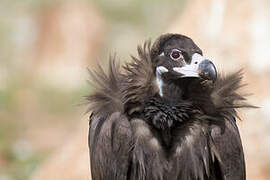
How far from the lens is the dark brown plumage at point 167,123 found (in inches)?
295

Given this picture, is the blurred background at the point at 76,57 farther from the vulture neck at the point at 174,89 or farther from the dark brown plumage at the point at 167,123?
the vulture neck at the point at 174,89

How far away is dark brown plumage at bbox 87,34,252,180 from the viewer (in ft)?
24.6

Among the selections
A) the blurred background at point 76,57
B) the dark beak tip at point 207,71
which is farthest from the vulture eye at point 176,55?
the blurred background at point 76,57

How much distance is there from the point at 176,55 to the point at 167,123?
1.96 ft

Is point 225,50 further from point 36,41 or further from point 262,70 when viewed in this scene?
point 36,41

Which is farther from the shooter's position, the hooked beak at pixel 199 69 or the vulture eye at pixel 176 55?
the vulture eye at pixel 176 55

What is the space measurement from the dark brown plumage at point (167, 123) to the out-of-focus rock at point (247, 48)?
2758 mm

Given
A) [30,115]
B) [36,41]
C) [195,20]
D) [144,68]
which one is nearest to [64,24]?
[36,41]

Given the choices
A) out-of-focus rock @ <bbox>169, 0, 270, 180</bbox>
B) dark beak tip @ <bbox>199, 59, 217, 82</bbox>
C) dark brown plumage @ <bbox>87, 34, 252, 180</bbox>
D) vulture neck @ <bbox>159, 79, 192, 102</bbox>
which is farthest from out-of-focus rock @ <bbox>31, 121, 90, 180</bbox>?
dark beak tip @ <bbox>199, 59, 217, 82</bbox>

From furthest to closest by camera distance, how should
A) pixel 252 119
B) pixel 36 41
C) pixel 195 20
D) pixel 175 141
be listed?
pixel 36 41 < pixel 195 20 < pixel 252 119 < pixel 175 141

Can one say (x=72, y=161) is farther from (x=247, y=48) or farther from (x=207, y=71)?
(x=207, y=71)

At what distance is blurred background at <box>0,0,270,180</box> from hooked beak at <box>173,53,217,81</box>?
3157mm

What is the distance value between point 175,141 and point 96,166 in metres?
0.75

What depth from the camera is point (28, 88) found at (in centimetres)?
2233
